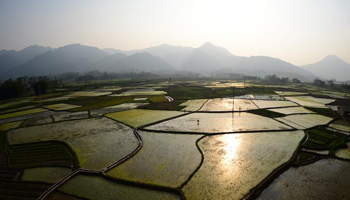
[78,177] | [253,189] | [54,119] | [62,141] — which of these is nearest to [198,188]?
[253,189]

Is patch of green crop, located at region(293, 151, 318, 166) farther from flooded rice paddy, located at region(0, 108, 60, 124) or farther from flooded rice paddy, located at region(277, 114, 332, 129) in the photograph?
flooded rice paddy, located at region(0, 108, 60, 124)

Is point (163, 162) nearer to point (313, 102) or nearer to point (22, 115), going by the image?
point (22, 115)

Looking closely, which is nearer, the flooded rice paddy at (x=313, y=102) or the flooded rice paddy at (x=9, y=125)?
the flooded rice paddy at (x=9, y=125)

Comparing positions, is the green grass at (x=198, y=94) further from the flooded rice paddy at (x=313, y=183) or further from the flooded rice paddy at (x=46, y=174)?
the flooded rice paddy at (x=46, y=174)

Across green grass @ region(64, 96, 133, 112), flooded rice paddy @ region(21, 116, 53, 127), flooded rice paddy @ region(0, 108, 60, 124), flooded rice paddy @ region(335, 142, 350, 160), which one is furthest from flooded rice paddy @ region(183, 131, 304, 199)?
flooded rice paddy @ region(0, 108, 60, 124)

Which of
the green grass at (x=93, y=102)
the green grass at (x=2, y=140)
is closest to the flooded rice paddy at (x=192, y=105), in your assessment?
the green grass at (x=93, y=102)

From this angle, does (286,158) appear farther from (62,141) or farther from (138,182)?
(62,141)
